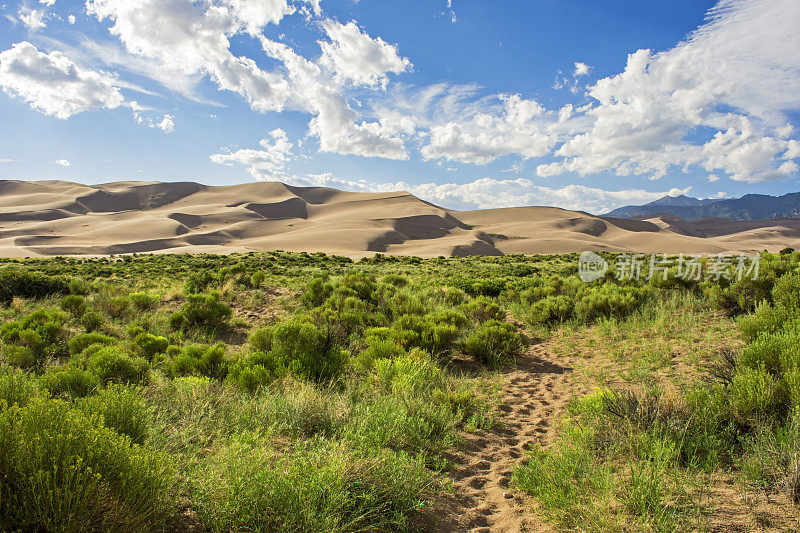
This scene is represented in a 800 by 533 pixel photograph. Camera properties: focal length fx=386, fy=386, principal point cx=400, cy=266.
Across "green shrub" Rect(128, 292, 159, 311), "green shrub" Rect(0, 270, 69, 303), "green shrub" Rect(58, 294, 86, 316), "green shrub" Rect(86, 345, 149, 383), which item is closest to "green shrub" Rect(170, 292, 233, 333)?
"green shrub" Rect(128, 292, 159, 311)

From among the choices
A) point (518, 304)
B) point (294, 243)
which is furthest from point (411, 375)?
point (294, 243)

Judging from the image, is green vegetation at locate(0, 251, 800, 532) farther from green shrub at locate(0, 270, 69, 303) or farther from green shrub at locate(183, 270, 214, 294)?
green shrub at locate(0, 270, 69, 303)

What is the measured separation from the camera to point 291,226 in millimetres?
94625

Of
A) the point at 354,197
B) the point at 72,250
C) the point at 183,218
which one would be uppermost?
the point at 354,197

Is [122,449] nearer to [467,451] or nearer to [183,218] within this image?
[467,451]

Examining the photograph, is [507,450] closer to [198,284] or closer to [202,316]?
[202,316]

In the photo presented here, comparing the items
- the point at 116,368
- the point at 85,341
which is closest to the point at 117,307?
the point at 85,341

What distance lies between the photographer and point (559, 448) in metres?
3.48

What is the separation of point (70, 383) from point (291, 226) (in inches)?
3710

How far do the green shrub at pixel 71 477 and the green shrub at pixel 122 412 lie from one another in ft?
1.55

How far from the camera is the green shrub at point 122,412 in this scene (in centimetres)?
277

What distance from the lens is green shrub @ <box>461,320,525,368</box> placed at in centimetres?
663

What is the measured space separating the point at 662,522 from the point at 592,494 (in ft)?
1.38

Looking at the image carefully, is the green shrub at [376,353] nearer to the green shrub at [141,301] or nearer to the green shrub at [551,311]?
the green shrub at [551,311]
